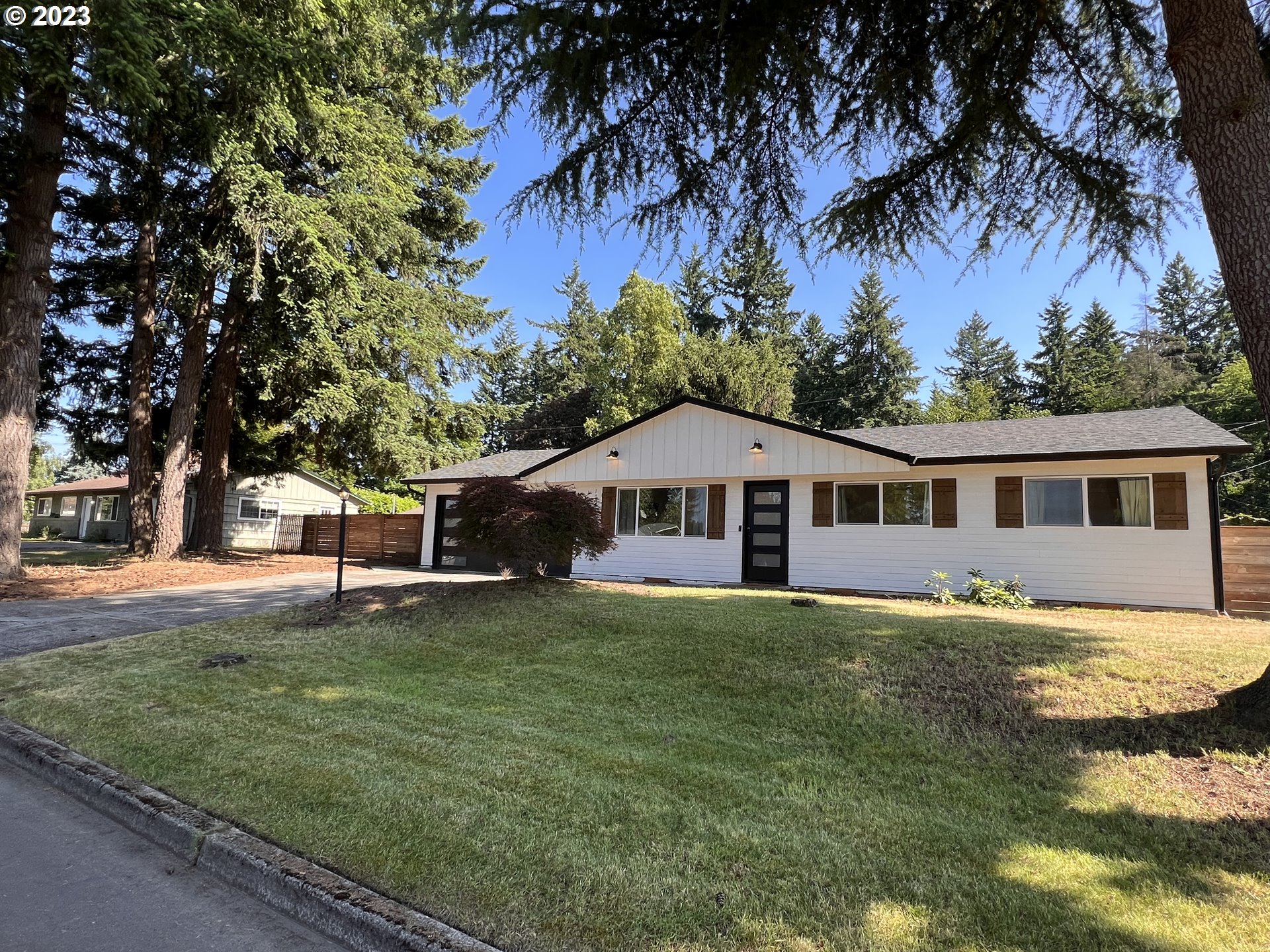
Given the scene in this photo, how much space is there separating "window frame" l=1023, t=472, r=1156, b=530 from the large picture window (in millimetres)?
29377

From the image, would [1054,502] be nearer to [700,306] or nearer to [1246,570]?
[1246,570]

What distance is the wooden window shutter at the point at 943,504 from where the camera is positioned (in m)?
12.1

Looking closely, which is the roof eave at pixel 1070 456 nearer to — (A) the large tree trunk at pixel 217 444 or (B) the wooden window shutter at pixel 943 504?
(B) the wooden window shutter at pixel 943 504

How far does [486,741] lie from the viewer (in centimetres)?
424

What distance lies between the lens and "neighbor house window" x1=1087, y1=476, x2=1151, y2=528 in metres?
10.8

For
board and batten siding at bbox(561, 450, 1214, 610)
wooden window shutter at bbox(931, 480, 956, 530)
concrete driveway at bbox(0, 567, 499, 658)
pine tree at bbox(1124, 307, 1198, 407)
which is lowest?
concrete driveway at bbox(0, 567, 499, 658)

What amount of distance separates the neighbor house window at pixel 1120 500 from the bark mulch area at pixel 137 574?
1716cm

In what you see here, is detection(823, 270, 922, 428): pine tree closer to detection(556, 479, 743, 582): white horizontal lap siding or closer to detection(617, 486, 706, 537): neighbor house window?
detection(617, 486, 706, 537): neighbor house window

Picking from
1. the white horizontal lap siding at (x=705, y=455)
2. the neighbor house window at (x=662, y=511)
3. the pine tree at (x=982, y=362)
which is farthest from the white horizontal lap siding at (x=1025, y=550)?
the pine tree at (x=982, y=362)

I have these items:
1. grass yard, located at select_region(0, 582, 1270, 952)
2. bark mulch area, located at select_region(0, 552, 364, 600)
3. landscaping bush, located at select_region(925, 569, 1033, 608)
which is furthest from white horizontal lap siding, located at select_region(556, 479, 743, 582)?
bark mulch area, located at select_region(0, 552, 364, 600)

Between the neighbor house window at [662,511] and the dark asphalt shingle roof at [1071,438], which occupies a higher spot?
the dark asphalt shingle roof at [1071,438]

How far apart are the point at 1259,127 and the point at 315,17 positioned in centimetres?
1511

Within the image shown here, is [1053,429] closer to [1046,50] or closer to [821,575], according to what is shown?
[821,575]

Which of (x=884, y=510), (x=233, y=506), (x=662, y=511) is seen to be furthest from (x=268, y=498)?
(x=884, y=510)
